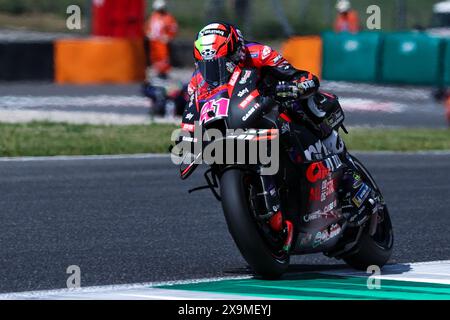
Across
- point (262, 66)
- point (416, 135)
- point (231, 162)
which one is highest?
point (262, 66)

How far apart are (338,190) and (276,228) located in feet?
2.41

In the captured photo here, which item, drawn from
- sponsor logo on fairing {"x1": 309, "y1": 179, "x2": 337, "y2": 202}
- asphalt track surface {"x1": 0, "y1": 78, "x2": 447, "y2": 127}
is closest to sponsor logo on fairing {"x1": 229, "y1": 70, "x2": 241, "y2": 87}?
sponsor logo on fairing {"x1": 309, "y1": 179, "x2": 337, "y2": 202}

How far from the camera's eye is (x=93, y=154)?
13773 millimetres

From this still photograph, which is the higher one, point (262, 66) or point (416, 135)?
point (262, 66)

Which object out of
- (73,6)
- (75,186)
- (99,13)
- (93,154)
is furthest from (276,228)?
(73,6)

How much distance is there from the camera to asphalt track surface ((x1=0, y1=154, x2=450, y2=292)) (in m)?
7.55

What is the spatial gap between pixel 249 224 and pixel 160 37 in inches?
748

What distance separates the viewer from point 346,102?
2281cm

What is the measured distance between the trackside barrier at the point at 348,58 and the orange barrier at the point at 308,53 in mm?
135

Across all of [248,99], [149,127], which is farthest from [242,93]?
[149,127]

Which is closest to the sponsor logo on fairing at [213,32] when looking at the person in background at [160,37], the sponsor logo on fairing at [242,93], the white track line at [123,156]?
the sponsor logo on fairing at [242,93]

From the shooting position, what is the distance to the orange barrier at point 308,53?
25391mm
